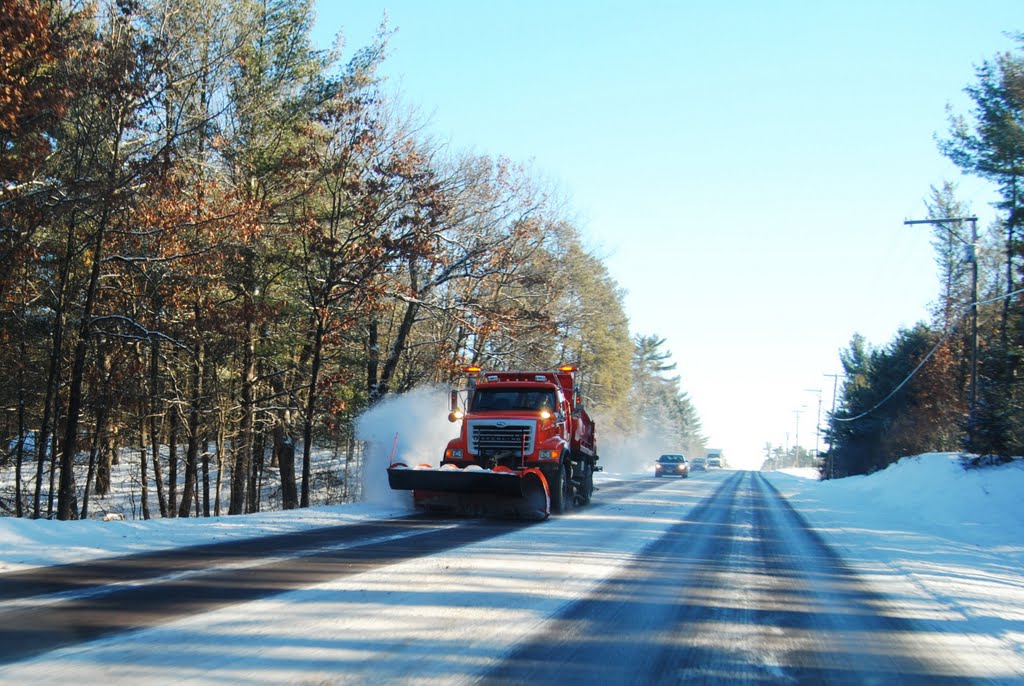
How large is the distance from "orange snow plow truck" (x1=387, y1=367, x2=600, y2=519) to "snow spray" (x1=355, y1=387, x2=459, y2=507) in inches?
80.8

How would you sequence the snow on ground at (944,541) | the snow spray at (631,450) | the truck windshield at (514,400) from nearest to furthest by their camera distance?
the snow on ground at (944,541) < the truck windshield at (514,400) < the snow spray at (631,450)

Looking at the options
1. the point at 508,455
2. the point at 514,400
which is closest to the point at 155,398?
the point at 514,400

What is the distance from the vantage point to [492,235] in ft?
110

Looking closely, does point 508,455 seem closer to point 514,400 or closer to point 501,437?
point 501,437

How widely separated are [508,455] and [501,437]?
0.40m

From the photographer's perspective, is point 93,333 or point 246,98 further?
point 246,98

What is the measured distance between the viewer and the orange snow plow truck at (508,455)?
16.0 m

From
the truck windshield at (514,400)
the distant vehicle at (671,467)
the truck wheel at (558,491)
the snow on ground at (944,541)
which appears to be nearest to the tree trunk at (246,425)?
the truck windshield at (514,400)

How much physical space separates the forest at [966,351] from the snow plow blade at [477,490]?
47.0 feet

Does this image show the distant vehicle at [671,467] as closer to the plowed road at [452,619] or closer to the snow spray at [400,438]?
the snow spray at [400,438]

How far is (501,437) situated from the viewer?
56.9ft

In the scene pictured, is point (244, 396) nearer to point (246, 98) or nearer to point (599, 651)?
point (246, 98)

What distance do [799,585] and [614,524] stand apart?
6.56 meters

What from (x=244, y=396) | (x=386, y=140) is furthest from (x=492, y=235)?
(x=244, y=396)
